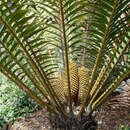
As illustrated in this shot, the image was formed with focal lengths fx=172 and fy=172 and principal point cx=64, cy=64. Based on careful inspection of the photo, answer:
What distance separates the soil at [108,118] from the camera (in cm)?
175

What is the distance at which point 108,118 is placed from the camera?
1.83 metres

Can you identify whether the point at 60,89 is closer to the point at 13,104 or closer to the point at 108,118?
the point at 108,118

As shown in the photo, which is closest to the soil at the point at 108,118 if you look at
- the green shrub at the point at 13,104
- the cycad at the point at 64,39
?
the green shrub at the point at 13,104

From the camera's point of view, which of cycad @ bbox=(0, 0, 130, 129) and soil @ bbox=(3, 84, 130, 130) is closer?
cycad @ bbox=(0, 0, 130, 129)

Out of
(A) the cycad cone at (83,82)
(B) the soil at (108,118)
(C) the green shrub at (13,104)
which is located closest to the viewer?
(A) the cycad cone at (83,82)

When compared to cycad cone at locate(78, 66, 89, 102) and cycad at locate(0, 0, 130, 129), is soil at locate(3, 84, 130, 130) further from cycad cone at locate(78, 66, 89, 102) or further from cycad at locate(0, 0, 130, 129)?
cycad at locate(0, 0, 130, 129)

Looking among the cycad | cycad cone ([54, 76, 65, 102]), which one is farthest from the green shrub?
the cycad

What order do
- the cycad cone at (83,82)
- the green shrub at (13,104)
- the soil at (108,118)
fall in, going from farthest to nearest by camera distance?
the green shrub at (13,104)
the soil at (108,118)
the cycad cone at (83,82)

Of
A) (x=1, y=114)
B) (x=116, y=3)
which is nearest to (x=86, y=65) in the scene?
(x=116, y=3)

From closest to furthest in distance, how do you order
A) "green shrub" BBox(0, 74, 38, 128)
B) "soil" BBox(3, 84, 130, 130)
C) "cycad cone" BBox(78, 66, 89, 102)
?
"cycad cone" BBox(78, 66, 89, 102), "soil" BBox(3, 84, 130, 130), "green shrub" BBox(0, 74, 38, 128)

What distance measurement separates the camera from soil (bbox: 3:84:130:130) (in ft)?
5.74

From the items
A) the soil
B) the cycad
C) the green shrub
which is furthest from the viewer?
the green shrub

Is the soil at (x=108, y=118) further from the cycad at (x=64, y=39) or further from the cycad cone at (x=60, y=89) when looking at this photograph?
the cycad at (x=64, y=39)

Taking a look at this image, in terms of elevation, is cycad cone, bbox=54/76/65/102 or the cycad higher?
the cycad
